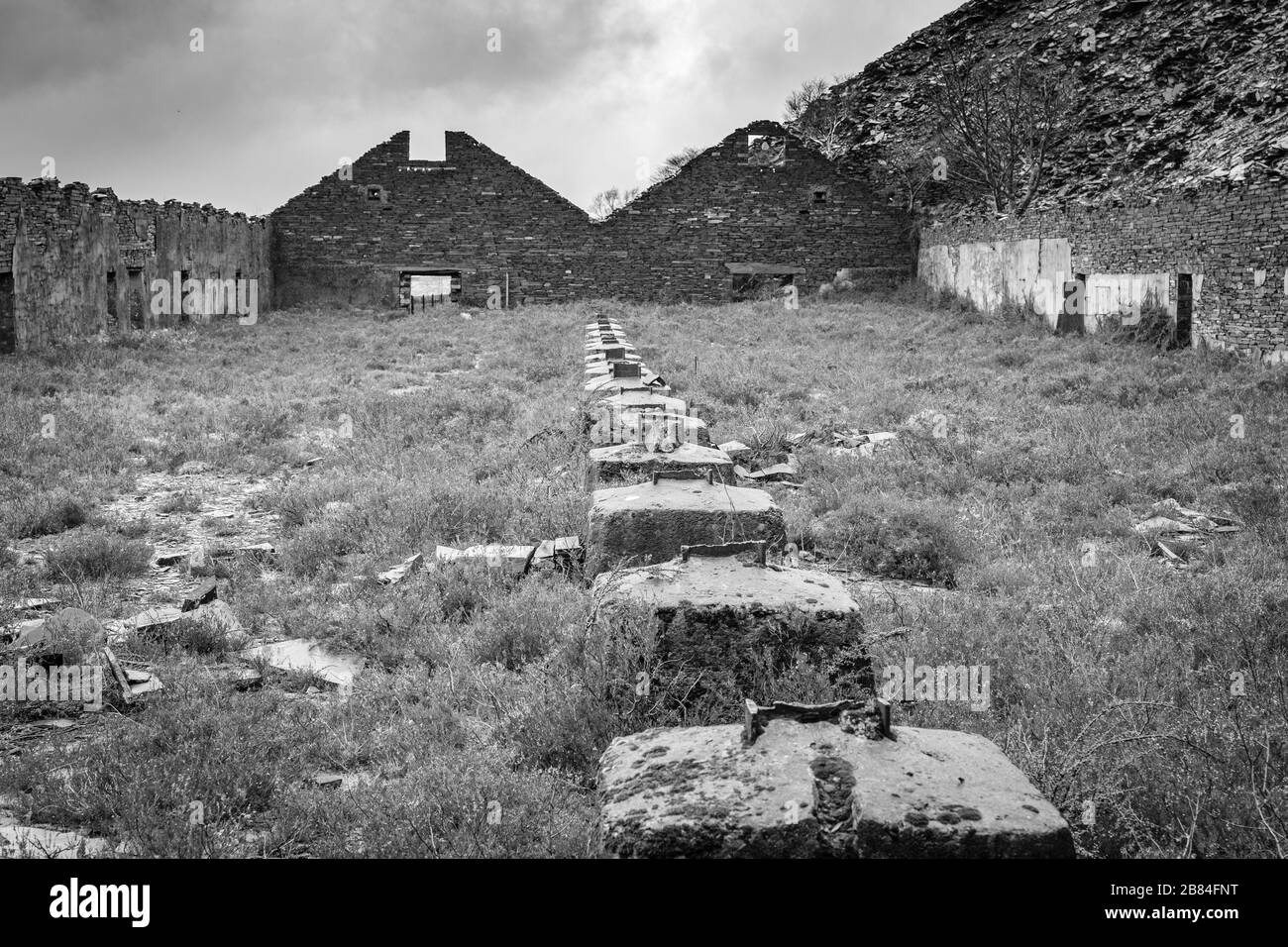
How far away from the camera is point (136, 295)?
776 inches

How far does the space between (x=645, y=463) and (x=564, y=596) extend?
0.99m

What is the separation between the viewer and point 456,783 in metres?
3.04

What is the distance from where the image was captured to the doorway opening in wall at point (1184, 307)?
568 inches

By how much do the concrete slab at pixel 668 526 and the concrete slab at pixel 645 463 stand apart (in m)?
0.75

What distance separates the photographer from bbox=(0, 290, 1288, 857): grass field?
3.04m

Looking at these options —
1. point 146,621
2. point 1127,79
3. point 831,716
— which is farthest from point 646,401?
point 1127,79

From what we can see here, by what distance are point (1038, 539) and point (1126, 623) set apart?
1.59 meters

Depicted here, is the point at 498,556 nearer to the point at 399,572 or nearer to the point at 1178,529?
the point at 399,572

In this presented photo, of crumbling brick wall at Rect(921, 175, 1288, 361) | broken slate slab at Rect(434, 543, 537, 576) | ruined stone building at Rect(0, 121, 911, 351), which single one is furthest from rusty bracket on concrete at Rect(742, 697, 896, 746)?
ruined stone building at Rect(0, 121, 911, 351)

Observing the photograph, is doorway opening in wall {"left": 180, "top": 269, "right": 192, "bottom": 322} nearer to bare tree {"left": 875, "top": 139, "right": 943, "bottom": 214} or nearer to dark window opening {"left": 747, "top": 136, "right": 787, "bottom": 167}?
dark window opening {"left": 747, "top": 136, "right": 787, "bottom": 167}

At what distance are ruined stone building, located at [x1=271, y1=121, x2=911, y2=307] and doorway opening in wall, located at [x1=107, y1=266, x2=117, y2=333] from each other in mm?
9654
